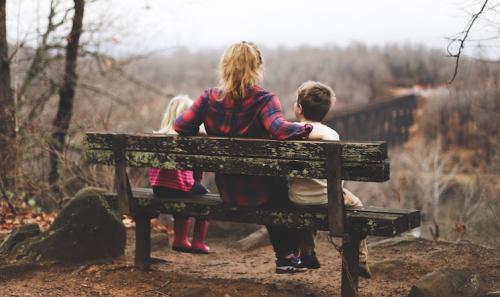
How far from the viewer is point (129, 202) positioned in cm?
500

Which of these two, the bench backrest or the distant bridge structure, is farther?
the distant bridge structure

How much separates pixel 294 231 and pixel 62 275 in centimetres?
190

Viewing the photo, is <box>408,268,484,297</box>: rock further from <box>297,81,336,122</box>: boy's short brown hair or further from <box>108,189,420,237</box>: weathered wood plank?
<box>297,81,336,122</box>: boy's short brown hair

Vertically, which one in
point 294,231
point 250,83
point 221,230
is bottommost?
point 221,230

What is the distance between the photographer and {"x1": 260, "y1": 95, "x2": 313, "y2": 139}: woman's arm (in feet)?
13.7

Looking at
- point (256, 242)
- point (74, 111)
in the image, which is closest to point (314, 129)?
point (256, 242)

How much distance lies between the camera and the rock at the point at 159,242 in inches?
262

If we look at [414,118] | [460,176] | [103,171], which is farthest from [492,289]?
[414,118]

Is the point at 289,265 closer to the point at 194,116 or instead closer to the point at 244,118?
the point at 244,118

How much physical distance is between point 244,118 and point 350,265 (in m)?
1.22

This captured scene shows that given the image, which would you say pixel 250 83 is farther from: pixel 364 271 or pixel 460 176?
pixel 460 176

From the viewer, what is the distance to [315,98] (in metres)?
4.45

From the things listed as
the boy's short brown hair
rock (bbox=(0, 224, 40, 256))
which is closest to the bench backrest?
the boy's short brown hair

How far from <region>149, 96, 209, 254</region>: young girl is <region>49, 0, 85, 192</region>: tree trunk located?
177 inches
